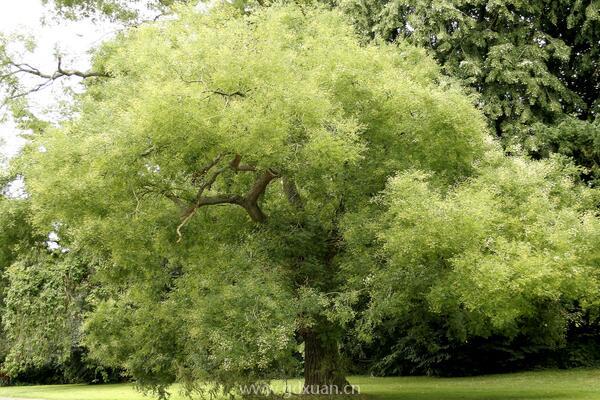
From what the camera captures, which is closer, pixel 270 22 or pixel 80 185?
pixel 80 185

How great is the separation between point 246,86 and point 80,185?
12.3 feet

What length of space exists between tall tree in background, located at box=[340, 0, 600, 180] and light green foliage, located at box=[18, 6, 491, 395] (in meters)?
4.06

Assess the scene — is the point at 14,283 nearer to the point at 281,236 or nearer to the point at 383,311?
the point at 281,236

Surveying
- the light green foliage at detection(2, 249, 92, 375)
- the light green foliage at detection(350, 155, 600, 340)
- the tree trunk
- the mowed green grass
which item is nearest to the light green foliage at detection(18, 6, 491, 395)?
the light green foliage at detection(350, 155, 600, 340)

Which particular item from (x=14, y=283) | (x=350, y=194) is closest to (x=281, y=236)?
(x=350, y=194)

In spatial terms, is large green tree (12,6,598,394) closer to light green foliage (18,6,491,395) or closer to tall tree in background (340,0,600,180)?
light green foliage (18,6,491,395)

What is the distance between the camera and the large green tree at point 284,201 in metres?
12.6

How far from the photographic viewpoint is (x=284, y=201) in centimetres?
1744

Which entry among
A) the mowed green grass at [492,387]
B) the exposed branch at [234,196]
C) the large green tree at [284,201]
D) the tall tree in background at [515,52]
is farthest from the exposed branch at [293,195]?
the tall tree in background at [515,52]

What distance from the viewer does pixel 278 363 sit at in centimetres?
1559

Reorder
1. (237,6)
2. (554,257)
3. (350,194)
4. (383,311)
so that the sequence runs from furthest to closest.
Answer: (237,6)
(350,194)
(383,311)
(554,257)

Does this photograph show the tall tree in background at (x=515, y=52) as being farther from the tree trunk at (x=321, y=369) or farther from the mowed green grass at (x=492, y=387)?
the tree trunk at (x=321, y=369)

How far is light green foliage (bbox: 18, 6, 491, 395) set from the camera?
41.7 ft

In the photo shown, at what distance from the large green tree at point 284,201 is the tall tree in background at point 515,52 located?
156 inches
